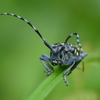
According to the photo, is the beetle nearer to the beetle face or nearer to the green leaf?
the beetle face

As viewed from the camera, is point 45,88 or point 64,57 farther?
point 64,57

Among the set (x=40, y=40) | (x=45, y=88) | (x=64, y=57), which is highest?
(x=40, y=40)

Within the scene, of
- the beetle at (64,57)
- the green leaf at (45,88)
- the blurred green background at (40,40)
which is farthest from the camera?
the blurred green background at (40,40)

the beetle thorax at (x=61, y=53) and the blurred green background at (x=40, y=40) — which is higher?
the blurred green background at (x=40, y=40)

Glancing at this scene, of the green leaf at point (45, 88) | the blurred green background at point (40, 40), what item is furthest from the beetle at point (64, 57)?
the green leaf at point (45, 88)

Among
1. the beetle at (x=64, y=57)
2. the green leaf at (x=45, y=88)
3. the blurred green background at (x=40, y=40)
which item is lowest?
the green leaf at (x=45, y=88)

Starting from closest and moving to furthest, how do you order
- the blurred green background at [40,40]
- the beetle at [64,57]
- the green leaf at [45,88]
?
the green leaf at [45,88] < the beetle at [64,57] < the blurred green background at [40,40]

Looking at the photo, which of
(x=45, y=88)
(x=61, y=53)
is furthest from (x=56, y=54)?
(x=45, y=88)

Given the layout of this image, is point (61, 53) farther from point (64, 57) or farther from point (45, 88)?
point (45, 88)

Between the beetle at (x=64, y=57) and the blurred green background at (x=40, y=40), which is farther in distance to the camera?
the blurred green background at (x=40, y=40)

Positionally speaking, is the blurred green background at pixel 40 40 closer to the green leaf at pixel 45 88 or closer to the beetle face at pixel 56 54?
the beetle face at pixel 56 54
